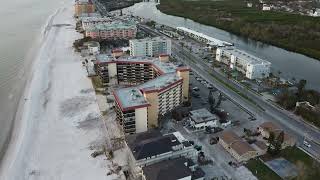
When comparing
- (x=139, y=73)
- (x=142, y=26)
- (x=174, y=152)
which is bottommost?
(x=174, y=152)

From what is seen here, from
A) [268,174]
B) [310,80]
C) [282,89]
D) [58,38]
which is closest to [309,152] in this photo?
[268,174]


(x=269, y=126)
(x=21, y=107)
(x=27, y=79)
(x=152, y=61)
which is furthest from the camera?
(x=27, y=79)

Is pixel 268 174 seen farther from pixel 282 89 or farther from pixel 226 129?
pixel 282 89

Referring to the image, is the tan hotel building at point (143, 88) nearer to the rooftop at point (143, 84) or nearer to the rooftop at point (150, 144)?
the rooftop at point (143, 84)

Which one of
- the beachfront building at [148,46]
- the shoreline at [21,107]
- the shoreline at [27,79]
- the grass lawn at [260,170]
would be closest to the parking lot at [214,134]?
the grass lawn at [260,170]

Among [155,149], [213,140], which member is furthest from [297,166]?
[155,149]

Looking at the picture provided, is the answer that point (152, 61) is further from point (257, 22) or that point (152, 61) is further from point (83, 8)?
point (83, 8)
